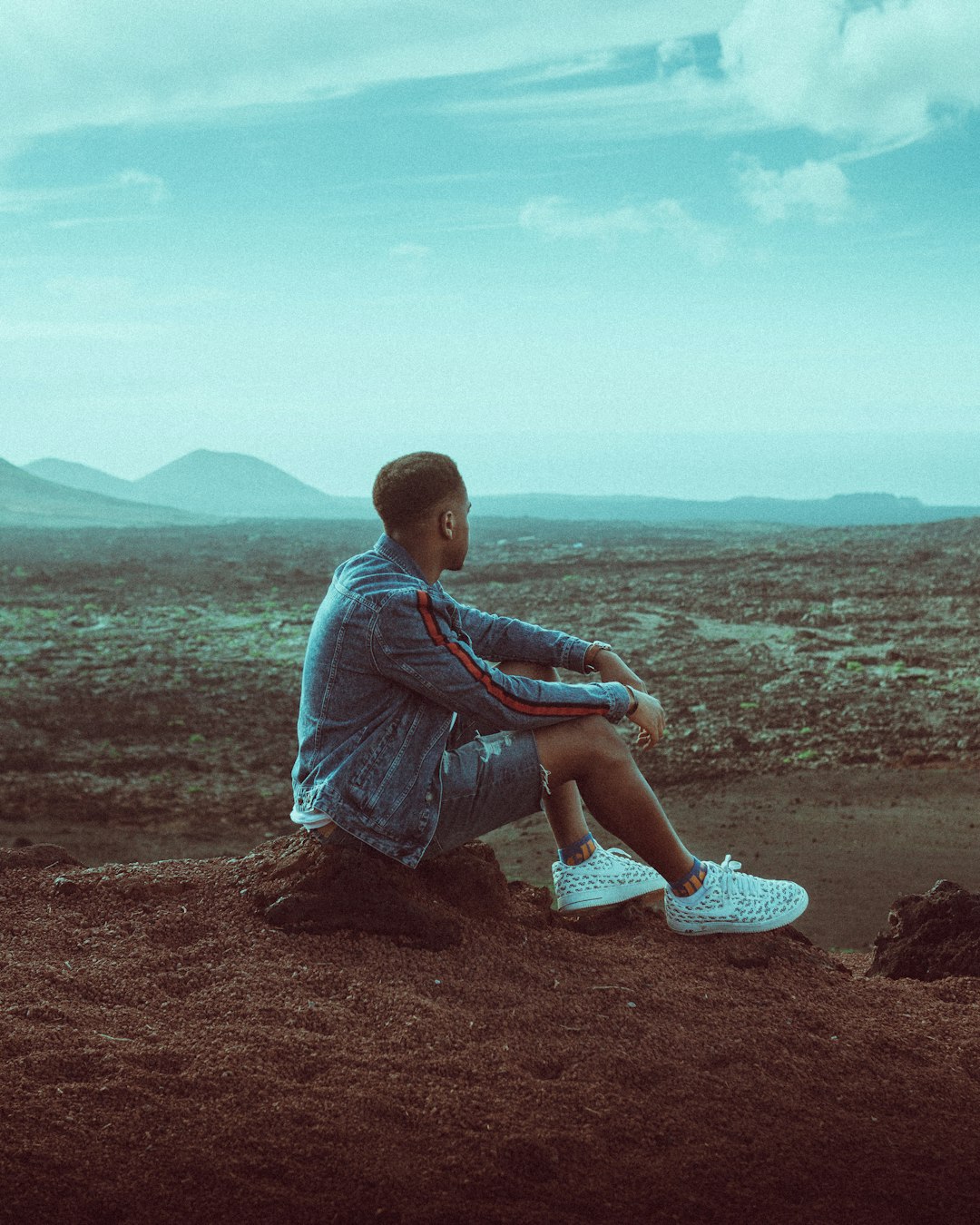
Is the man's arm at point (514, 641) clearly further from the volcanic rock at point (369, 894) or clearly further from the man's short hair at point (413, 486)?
the volcanic rock at point (369, 894)

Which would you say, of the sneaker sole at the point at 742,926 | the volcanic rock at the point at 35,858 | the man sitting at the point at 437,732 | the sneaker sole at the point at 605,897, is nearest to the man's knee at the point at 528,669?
the man sitting at the point at 437,732

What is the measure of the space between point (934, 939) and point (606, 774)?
1712mm

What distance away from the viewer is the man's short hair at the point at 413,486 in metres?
3.62

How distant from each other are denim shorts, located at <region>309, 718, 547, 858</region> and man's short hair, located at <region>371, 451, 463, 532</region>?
0.77 meters

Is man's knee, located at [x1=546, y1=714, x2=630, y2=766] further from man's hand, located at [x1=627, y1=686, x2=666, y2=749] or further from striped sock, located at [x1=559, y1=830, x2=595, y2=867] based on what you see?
striped sock, located at [x1=559, y1=830, x2=595, y2=867]

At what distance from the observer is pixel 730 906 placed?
3.97 m

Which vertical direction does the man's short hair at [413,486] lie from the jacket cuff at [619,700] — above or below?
above

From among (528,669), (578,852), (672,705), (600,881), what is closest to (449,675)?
(528,669)

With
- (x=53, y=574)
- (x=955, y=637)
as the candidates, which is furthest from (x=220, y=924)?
(x=53, y=574)

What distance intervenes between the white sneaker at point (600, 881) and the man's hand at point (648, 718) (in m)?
0.45

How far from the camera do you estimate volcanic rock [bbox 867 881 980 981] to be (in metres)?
4.35

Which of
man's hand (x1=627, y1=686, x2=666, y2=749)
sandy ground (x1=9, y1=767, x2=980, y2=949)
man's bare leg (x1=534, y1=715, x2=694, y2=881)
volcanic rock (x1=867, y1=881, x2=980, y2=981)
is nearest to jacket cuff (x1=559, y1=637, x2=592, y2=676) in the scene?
man's hand (x1=627, y1=686, x2=666, y2=749)

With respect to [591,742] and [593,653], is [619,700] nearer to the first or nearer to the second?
[591,742]

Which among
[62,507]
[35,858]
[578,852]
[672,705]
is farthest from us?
[62,507]
